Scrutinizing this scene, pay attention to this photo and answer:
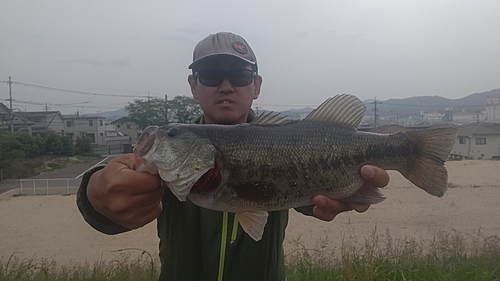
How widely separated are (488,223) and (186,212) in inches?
774

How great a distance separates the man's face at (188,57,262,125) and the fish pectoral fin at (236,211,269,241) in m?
1.09

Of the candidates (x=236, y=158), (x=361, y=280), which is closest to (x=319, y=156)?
(x=236, y=158)

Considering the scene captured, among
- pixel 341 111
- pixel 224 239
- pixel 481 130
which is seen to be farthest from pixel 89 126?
pixel 341 111

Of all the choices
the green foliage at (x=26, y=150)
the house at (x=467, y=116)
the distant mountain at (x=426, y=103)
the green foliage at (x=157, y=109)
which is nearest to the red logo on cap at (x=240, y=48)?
the green foliage at (x=157, y=109)

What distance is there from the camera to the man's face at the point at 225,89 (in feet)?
9.98

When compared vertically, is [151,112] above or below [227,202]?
above

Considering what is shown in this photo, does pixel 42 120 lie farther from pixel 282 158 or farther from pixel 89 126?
pixel 282 158

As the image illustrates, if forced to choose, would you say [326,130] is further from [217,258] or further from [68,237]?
[68,237]

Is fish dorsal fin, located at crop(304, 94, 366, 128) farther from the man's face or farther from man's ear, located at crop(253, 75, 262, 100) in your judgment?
man's ear, located at crop(253, 75, 262, 100)

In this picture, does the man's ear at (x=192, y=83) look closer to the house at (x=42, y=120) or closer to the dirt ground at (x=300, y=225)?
the dirt ground at (x=300, y=225)

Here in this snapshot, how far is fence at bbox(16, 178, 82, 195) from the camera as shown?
2859cm

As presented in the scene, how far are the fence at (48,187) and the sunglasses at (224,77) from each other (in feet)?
95.5

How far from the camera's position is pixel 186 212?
276 cm

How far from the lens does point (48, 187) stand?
2930cm
